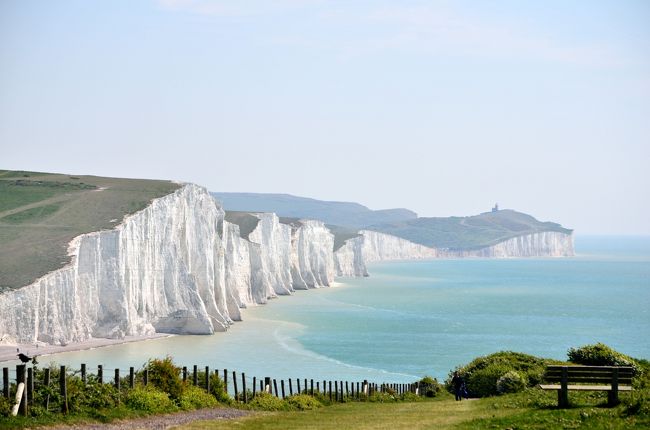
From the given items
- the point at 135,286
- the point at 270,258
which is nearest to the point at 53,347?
the point at 135,286

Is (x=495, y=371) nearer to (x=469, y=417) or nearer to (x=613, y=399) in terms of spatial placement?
(x=469, y=417)

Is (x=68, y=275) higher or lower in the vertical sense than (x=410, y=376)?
higher

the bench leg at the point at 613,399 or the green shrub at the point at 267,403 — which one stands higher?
the bench leg at the point at 613,399

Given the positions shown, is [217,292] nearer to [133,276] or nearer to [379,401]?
[133,276]

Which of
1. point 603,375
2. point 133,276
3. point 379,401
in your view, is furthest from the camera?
point 133,276

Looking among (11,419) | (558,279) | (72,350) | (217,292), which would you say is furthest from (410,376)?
(558,279)

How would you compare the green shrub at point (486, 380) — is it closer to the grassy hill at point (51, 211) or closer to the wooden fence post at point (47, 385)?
the wooden fence post at point (47, 385)

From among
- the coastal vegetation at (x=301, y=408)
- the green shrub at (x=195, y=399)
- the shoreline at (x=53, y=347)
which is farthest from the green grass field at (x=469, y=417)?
the shoreline at (x=53, y=347)
